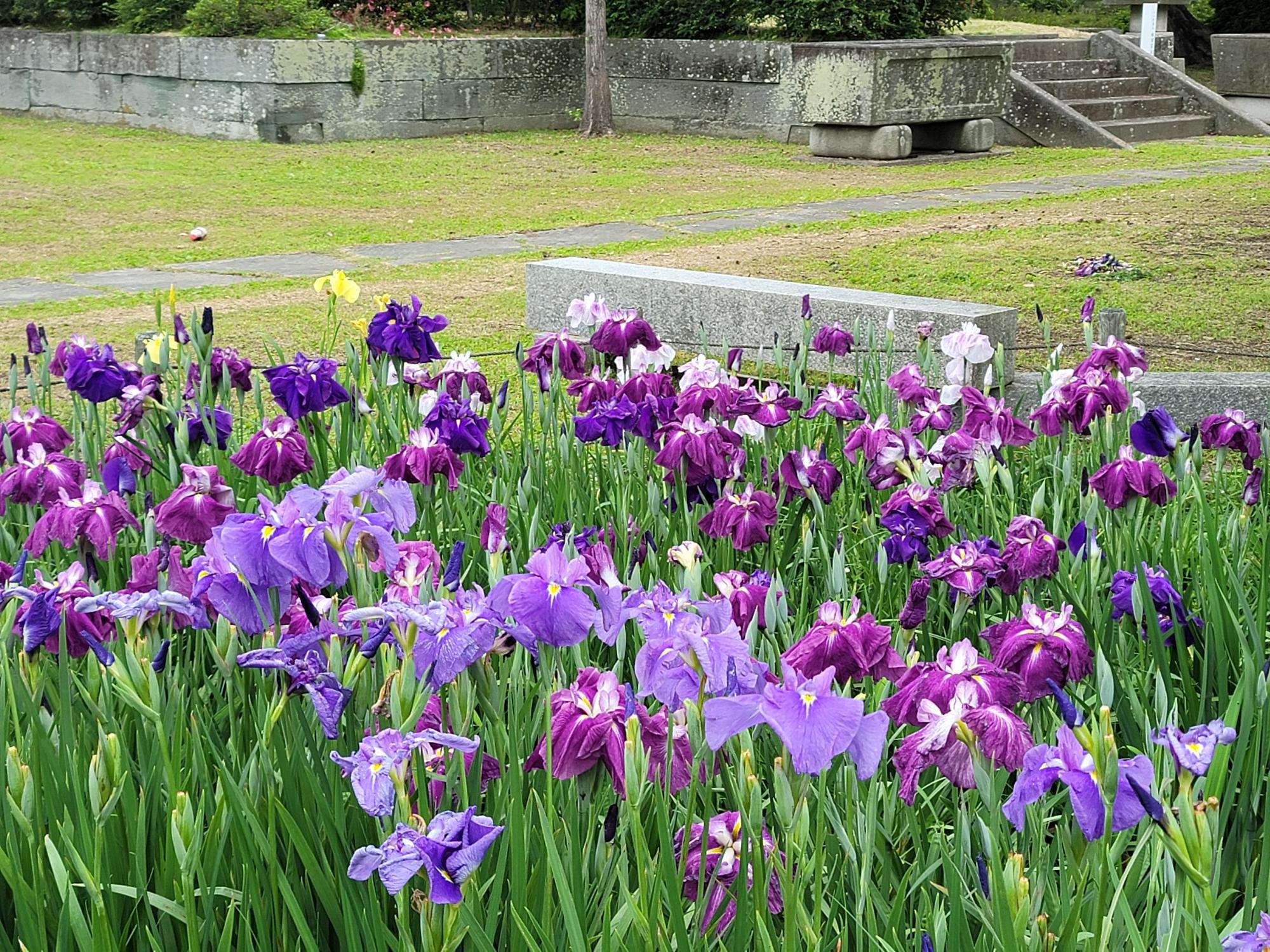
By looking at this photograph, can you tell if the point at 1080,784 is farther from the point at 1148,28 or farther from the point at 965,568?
the point at 1148,28

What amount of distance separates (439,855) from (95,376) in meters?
2.01

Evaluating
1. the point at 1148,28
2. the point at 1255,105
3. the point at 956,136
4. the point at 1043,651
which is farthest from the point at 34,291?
the point at 1255,105

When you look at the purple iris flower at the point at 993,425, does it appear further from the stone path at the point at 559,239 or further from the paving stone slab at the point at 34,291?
the paving stone slab at the point at 34,291

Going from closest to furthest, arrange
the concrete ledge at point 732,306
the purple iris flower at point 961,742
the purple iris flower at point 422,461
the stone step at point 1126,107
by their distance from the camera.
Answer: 1. the purple iris flower at point 961,742
2. the purple iris flower at point 422,461
3. the concrete ledge at point 732,306
4. the stone step at point 1126,107

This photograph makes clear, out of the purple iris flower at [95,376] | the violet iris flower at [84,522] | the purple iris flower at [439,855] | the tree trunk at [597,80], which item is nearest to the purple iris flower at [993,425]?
the violet iris flower at [84,522]

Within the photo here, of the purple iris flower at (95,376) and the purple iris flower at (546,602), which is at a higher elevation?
the purple iris flower at (546,602)

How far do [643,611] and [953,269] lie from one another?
6.60m

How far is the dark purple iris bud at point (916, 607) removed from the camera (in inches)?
68.8

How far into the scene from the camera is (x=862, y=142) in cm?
1421

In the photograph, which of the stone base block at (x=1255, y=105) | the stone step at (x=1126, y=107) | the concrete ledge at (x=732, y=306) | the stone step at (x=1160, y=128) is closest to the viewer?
the concrete ledge at (x=732, y=306)

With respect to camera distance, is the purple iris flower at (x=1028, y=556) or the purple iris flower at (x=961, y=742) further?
the purple iris flower at (x=1028, y=556)

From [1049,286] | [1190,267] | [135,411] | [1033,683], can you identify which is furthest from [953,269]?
[1033,683]

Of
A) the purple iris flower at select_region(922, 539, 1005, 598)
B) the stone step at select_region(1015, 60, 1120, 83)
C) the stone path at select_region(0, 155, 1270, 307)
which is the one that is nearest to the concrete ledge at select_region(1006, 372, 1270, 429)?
the purple iris flower at select_region(922, 539, 1005, 598)

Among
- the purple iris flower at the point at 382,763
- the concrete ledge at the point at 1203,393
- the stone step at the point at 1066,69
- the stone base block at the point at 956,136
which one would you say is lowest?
the concrete ledge at the point at 1203,393
